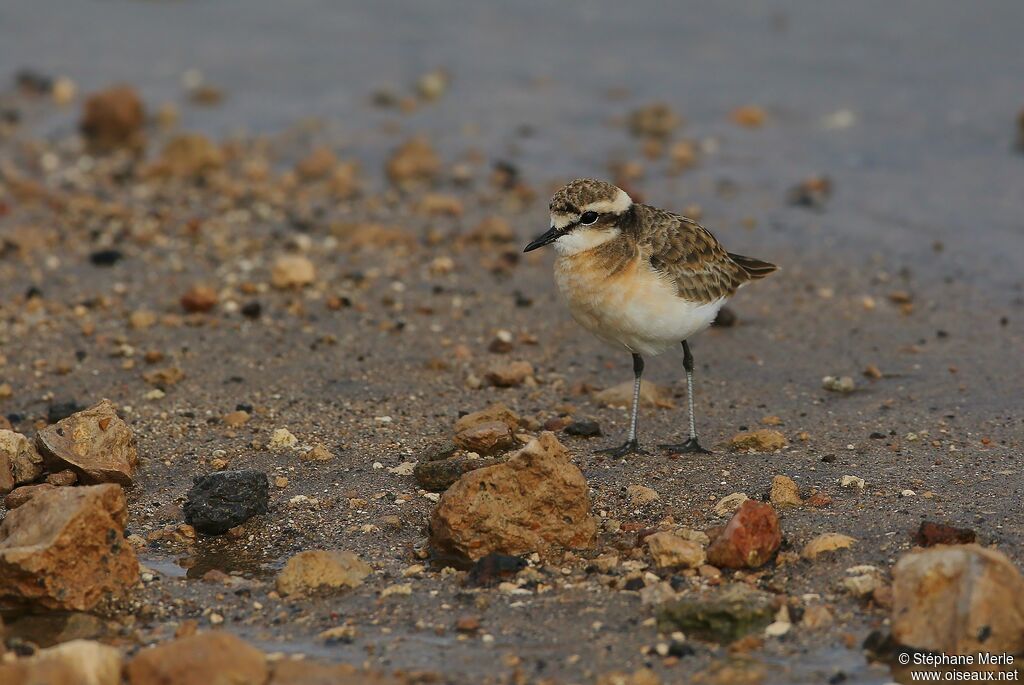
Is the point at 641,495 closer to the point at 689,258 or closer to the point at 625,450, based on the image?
the point at 625,450

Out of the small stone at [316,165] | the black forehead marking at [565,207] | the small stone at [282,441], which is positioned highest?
the black forehead marking at [565,207]

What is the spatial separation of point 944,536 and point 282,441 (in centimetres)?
339

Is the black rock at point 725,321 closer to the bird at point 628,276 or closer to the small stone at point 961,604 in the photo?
the bird at point 628,276

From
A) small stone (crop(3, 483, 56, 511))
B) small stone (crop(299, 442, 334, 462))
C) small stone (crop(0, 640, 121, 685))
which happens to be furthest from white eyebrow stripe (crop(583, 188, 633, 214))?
small stone (crop(0, 640, 121, 685))

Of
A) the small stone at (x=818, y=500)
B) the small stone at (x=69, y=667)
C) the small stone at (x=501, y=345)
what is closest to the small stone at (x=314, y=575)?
the small stone at (x=69, y=667)

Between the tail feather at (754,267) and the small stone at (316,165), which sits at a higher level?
the tail feather at (754,267)

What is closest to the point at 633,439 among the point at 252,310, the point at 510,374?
the point at 510,374

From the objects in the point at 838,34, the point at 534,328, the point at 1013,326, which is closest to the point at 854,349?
the point at 1013,326

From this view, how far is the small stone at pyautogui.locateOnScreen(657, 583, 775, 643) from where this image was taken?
519 centimetres

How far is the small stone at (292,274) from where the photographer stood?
9.64 metres

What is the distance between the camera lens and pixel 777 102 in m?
13.8

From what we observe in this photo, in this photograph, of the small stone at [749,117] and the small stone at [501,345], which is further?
the small stone at [749,117]

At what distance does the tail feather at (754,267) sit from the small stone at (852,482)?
1805 millimetres

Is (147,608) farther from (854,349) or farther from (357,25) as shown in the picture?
(357,25)
